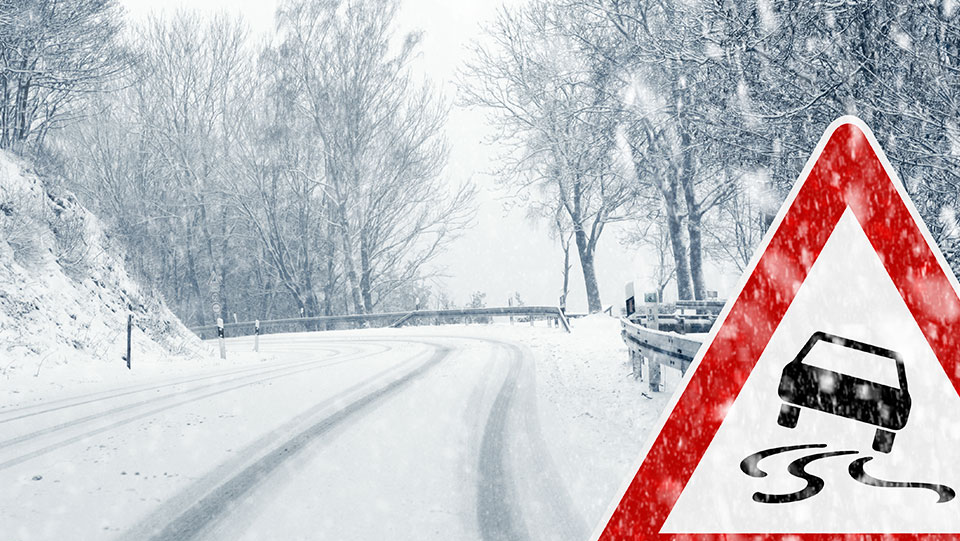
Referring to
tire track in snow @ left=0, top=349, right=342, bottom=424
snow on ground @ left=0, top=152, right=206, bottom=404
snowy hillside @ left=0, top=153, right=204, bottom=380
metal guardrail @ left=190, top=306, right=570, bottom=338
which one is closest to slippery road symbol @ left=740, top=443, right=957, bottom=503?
tire track in snow @ left=0, top=349, right=342, bottom=424

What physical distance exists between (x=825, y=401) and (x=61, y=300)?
15091 mm

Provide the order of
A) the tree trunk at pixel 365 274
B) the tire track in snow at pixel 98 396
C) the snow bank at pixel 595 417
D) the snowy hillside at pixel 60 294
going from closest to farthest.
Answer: the snow bank at pixel 595 417, the tire track in snow at pixel 98 396, the snowy hillside at pixel 60 294, the tree trunk at pixel 365 274

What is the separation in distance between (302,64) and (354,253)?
8357 mm

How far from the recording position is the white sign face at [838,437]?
1.73m

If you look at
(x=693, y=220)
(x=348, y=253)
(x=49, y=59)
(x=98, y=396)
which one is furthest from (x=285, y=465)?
(x=348, y=253)

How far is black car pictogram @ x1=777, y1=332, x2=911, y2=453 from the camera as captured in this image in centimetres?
176

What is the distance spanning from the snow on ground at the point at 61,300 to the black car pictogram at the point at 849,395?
1052 cm

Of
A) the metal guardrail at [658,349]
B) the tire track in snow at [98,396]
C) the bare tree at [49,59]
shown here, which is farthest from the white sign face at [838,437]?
the bare tree at [49,59]

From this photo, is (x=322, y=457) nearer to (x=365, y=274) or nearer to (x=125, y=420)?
(x=125, y=420)

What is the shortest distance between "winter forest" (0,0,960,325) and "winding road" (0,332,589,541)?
5.26 metres

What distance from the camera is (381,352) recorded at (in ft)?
47.3

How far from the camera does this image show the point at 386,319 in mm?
28922

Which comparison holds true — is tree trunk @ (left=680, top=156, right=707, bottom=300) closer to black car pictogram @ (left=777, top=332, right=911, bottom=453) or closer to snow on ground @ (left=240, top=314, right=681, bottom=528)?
snow on ground @ (left=240, top=314, right=681, bottom=528)

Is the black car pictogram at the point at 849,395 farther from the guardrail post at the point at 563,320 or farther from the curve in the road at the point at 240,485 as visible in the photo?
the guardrail post at the point at 563,320
